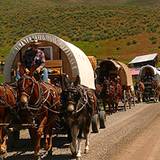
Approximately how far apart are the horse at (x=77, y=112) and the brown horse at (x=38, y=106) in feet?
1.27

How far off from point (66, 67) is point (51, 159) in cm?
416

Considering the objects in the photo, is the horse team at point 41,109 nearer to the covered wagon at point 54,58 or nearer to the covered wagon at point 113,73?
the covered wagon at point 54,58

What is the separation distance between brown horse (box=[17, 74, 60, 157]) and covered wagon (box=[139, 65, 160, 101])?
27328 mm

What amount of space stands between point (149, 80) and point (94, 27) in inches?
1984

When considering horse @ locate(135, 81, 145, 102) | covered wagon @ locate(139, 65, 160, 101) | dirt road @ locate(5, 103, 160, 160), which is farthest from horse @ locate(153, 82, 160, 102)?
dirt road @ locate(5, 103, 160, 160)

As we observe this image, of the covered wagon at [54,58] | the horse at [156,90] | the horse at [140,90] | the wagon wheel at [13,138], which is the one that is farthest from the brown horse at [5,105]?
the horse at [156,90]

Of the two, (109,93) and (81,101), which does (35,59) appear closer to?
(81,101)

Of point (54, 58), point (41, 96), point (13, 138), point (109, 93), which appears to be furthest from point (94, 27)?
point (41, 96)

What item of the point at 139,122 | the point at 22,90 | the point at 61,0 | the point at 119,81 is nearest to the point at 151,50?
the point at 119,81

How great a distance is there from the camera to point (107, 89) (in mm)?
28078

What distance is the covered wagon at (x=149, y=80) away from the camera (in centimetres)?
4050

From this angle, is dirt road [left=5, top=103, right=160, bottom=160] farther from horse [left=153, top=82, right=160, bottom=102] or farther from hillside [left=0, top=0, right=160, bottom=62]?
hillside [left=0, top=0, right=160, bottom=62]

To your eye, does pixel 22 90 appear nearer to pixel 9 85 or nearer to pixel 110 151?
pixel 9 85

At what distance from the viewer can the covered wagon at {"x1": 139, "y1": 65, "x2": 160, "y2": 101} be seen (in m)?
40.5
